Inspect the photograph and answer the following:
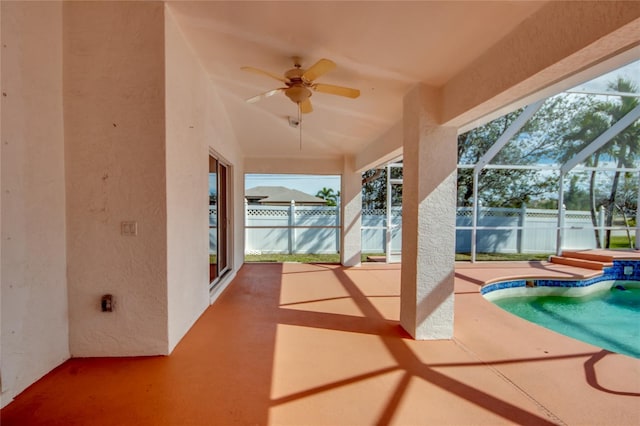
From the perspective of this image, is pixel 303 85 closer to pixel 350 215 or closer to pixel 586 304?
pixel 350 215

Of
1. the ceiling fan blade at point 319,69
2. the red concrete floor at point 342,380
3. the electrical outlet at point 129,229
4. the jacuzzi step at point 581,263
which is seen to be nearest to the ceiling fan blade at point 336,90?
the ceiling fan blade at point 319,69

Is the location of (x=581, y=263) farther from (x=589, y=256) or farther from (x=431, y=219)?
(x=431, y=219)

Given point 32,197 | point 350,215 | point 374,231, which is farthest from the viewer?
point 374,231

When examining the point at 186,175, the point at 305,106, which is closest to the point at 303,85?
the point at 305,106

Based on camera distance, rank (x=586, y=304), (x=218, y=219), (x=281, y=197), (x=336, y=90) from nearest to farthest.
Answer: (x=336, y=90) → (x=218, y=219) → (x=586, y=304) → (x=281, y=197)

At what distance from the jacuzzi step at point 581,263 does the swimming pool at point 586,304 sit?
0.17m

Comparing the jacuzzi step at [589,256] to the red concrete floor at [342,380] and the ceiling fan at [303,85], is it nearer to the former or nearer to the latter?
the red concrete floor at [342,380]

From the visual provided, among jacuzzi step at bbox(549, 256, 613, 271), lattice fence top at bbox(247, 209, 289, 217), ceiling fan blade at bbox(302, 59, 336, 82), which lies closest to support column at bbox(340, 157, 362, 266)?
lattice fence top at bbox(247, 209, 289, 217)

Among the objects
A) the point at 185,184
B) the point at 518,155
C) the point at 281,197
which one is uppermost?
the point at 518,155

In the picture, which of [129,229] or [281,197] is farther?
[281,197]

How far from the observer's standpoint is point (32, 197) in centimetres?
188

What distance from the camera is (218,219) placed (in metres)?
4.43

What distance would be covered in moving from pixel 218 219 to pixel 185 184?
1873 millimetres

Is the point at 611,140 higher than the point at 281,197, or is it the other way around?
the point at 611,140
